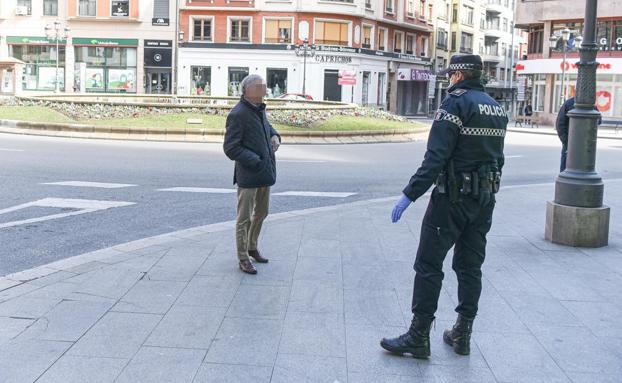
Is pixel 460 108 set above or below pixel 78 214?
above

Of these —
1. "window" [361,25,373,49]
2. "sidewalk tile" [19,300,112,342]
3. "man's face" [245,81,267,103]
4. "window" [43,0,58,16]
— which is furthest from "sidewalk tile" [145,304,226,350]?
"window" [43,0,58,16]

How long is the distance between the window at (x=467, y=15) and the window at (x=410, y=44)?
49.2ft

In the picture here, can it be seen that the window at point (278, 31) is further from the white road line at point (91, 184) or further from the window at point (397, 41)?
the white road line at point (91, 184)

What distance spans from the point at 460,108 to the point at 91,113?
78.0 feet

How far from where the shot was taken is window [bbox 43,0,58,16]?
57.0 metres

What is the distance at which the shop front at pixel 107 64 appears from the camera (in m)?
56.8

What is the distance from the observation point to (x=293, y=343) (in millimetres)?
5008

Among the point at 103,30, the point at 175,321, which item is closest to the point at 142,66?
the point at 103,30

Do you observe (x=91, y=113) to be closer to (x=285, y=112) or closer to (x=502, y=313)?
(x=285, y=112)

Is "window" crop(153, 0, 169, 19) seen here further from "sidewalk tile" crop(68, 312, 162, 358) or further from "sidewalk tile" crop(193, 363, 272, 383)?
"sidewalk tile" crop(193, 363, 272, 383)

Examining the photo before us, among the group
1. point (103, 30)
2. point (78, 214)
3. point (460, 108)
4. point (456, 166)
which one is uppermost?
point (103, 30)

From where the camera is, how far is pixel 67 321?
17.5 feet

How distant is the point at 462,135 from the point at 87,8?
185 ft

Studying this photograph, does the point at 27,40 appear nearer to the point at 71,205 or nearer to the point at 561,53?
the point at 561,53
